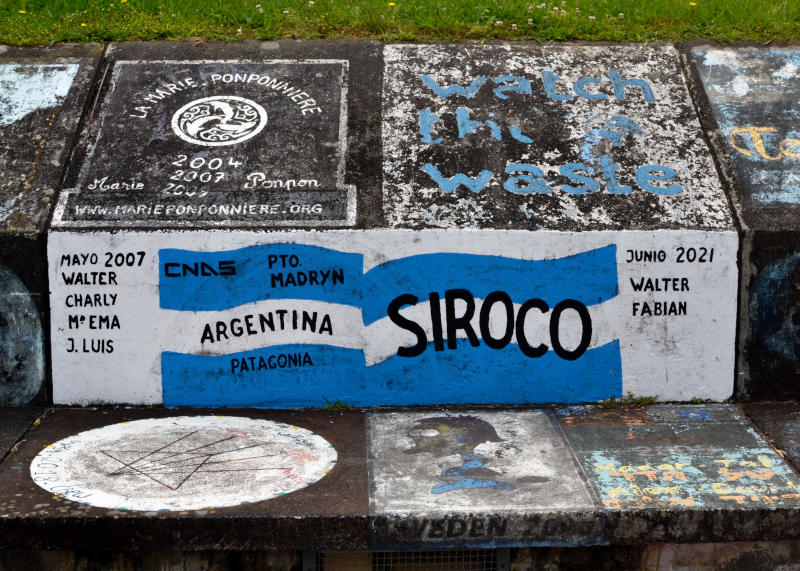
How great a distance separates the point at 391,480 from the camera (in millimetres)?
4141

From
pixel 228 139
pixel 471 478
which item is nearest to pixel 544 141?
pixel 228 139

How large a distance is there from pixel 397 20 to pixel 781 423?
149 inches

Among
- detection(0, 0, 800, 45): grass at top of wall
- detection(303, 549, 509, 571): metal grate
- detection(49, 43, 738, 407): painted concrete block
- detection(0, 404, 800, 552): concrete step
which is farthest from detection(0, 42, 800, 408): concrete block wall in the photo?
detection(0, 0, 800, 45): grass at top of wall

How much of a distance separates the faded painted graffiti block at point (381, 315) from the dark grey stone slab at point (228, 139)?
0.21 m

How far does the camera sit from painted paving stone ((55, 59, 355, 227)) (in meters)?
5.04

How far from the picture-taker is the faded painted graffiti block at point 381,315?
4926mm

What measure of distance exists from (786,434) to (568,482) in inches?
54.3

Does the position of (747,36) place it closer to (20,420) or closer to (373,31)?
(373,31)

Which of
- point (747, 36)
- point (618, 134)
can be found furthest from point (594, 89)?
point (747, 36)

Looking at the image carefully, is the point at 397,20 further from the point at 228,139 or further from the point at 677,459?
the point at 677,459

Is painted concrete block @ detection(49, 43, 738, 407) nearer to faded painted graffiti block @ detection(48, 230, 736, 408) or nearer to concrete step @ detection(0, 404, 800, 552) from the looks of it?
faded painted graffiti block @ detection(48, 230, 736, 408)

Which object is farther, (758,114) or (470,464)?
(758,114)

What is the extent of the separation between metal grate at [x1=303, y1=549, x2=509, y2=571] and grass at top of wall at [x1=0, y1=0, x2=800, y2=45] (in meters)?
3.65

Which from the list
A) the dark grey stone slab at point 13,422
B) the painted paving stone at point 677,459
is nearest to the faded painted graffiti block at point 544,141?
the painted paving stone at point 677,459
